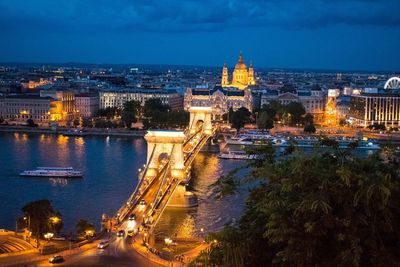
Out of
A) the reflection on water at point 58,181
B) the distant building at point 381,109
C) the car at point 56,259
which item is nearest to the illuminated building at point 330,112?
the distant building at point 381,109

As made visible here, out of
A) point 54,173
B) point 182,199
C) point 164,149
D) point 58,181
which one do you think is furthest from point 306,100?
point 182,199

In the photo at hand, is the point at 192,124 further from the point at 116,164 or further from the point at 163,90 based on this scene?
the point at 163,90

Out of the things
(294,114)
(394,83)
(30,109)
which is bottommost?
(294,114)

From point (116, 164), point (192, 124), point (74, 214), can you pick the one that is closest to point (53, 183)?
point (116, 164)

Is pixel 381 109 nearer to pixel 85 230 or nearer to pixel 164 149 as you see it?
pixel 164 149

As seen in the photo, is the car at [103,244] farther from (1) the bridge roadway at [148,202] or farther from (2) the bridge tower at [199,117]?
(2) the bridge tower at [199,117]
